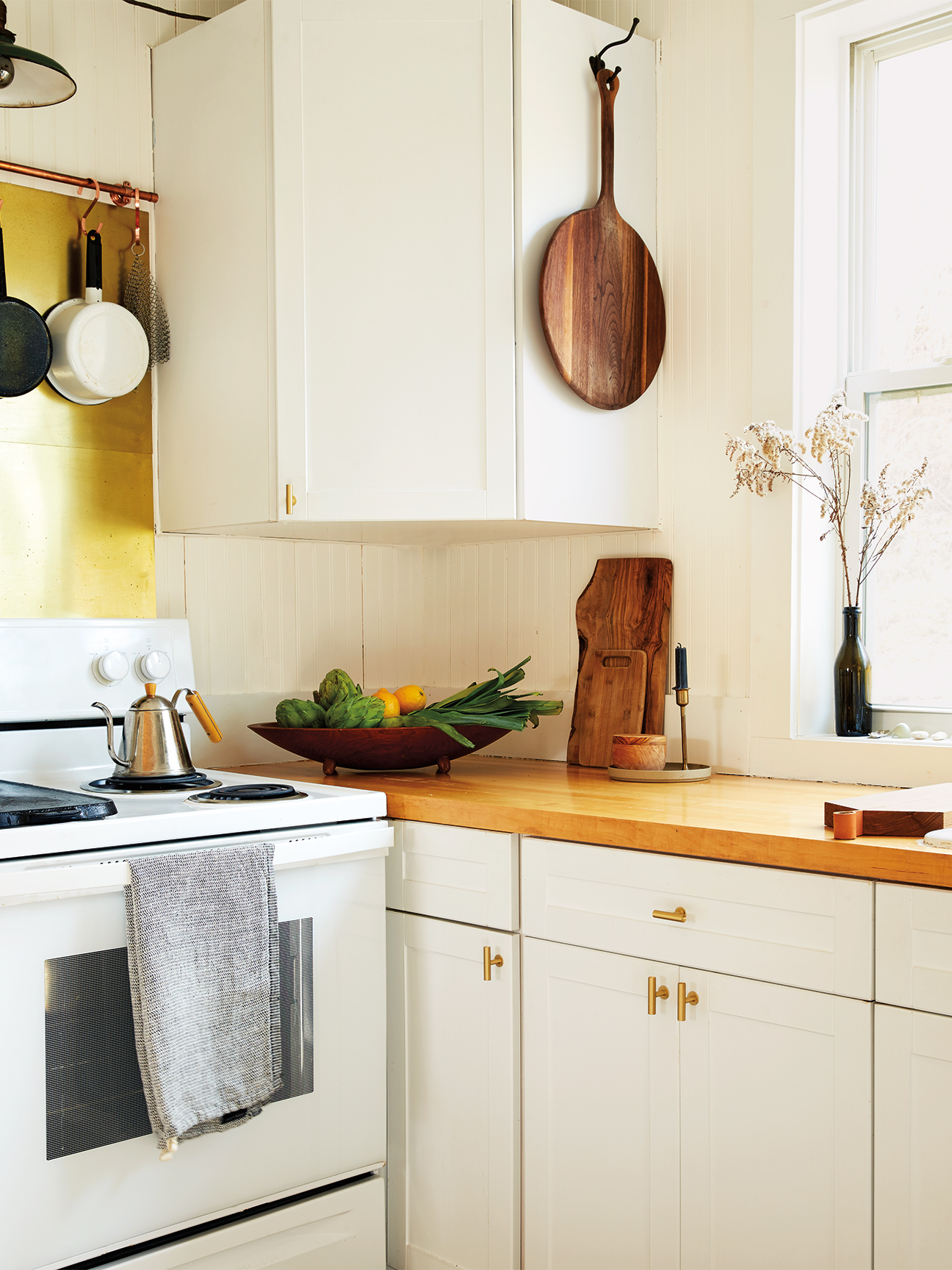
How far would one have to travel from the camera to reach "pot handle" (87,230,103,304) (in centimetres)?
223

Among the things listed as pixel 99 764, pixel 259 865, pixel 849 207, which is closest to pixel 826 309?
pixel 849 207

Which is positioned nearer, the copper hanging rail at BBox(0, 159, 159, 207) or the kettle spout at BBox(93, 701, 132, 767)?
the kettle spout at BBox(93, 701, 132, 767)

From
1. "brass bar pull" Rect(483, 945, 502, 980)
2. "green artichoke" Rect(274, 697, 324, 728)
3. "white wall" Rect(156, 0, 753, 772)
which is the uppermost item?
"white wall" Rect(156, 0, 753, 772)

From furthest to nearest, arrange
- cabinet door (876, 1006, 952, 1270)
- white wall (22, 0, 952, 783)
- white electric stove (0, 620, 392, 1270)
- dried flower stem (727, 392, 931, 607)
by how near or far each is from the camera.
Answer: white wall (22, 0, 952, 783)
dried flower stem (727, 392, 931, 607)
white electric stove (0, 620, 392, 1270)
cabinet door (876, 1006, 952, 1270)

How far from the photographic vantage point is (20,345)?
83.7 inches

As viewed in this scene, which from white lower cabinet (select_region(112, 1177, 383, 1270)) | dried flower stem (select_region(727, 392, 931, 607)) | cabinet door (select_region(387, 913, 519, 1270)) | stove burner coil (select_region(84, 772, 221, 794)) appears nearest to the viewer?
white lower cabinet (select_region(112, 1177, 383, 1270))

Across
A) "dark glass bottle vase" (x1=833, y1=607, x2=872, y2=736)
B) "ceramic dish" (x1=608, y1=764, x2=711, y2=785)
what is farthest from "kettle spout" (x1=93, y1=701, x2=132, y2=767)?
"dark glass bottle vase" (x1=833, y1=607, x2=872, y2=736)

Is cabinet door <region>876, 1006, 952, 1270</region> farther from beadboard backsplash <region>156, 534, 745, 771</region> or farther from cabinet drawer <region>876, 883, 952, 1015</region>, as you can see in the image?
beadboard backsplash <region>156, 534, 745, 771</region>

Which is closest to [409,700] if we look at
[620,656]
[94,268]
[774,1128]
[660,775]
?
[620,656]

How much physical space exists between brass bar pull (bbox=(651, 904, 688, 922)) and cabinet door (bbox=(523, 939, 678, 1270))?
0.23 feet

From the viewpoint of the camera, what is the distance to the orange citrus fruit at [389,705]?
223 centimetres

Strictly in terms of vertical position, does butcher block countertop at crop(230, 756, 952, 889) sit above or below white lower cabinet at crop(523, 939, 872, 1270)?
above

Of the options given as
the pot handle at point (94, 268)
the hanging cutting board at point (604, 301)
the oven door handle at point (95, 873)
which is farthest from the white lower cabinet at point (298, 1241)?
the pot handle at point (94, 268)

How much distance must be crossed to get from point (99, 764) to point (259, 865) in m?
0.61
